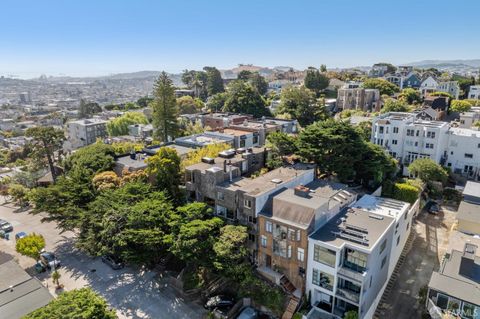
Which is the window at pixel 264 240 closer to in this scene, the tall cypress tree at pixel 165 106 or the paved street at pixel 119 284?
the paved street at pixel 119 284

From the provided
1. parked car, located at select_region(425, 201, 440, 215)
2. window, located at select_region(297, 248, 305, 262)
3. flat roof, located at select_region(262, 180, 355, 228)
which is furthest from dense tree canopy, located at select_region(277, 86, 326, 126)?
window, located at select_region(297, 248, 305, 262)

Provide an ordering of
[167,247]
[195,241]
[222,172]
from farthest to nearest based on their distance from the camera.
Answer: [222,172]
[167,247]
[195,241]

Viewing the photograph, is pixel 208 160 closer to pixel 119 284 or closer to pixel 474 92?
pixel 119 284

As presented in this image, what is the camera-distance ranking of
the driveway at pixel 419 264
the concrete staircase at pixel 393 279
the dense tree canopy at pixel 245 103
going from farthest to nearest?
the dense tree canopy at pixel 245 103
the driveway at pixel 419 264
the concrete staircase at pixel 393 279

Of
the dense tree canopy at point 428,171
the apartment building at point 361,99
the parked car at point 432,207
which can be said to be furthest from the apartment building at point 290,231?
the apartment building at point 361,99

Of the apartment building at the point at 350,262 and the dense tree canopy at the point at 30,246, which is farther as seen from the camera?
the dense tree canopy at the point at 30,246

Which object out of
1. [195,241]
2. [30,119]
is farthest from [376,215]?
[30,119]

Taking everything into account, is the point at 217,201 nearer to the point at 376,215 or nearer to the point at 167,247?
the point at 167,247
